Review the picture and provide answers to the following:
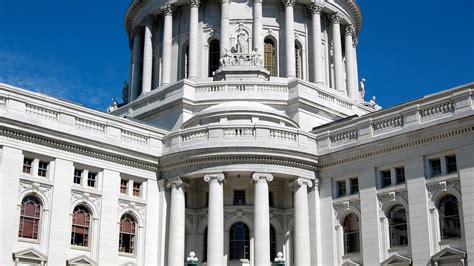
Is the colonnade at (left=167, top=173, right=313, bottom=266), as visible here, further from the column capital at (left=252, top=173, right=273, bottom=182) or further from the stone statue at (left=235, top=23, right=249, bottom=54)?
the stone statue at (left=235, top=23, right=249, bottom=54)

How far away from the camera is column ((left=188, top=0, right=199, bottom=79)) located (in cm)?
6406

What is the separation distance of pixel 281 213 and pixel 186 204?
6.33 metres

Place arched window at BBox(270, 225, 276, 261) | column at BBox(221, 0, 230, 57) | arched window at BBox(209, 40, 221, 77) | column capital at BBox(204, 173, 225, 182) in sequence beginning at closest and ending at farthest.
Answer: column capital at BBox(204, 173, 225, 182), arched window at BBox(270, 225, 276, 261), column at BBox(221, 0, 230, 57), arched window at BBox(209, 40, 221, 77)

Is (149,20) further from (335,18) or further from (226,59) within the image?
(335,18)

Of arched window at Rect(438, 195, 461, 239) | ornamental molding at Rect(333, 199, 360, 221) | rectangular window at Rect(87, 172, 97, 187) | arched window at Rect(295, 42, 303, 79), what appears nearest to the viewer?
arched window at Rect(438, 195, 461, 239)

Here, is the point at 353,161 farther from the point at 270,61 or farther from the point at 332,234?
the point at 270,61

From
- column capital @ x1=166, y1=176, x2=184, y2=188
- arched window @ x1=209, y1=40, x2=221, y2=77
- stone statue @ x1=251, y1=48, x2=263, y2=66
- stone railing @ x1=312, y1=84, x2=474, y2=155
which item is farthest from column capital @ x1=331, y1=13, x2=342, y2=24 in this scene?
column capital @ x1=166, y1=176, x2=184, y2=188

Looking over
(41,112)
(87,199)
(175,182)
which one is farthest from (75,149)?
(175,182)

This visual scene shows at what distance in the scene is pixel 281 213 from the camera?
47750 millimetres

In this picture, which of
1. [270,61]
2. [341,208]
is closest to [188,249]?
[341,208]

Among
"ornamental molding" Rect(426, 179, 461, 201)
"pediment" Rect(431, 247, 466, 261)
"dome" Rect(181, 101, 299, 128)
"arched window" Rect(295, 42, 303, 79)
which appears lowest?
"pediment" Rect(431, 247, 466, 261)

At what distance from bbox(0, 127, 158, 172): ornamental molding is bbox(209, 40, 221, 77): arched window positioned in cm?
2048

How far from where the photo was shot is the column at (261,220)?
43.3m

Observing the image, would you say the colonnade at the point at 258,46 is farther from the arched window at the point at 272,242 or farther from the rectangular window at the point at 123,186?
the rectangular window at the point at 123,186
